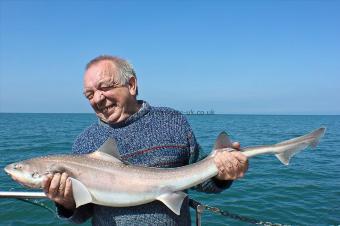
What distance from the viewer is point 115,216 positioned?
3.23 metres

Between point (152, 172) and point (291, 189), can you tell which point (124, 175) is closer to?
point (152, 172)

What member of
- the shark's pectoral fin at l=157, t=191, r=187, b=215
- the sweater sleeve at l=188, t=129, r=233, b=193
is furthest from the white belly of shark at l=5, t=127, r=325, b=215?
the sweater sleeve at l=188, t=129, r=233, b=193

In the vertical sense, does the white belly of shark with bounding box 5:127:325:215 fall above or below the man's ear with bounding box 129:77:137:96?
below

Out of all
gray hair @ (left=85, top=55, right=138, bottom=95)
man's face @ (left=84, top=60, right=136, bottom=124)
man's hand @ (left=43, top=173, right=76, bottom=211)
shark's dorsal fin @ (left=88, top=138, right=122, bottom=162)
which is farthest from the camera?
gray hair @ (left=85, top=55, right=138, bottom=95)

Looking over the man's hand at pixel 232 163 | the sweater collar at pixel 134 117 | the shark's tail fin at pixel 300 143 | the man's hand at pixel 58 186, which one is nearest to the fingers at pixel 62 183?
the man's hand at pixel 58 186

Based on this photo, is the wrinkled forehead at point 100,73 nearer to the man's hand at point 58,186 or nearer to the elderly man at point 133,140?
the elderly man at point 133,140

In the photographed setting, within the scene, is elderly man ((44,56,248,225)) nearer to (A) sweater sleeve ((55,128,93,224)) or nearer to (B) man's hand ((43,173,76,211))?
(A) sweater sleeve ((55,128,93,224))

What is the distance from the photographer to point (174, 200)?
3172mm

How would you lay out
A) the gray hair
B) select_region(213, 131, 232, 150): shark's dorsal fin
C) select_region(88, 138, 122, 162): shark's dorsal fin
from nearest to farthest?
1. select_region(88, 138, 122, 162): shark's dorsal fin
2. select_region(213, 131, 232, 150): shark's dorsal fin
3. the gray hair

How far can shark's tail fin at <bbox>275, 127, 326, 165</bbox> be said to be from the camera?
306cm

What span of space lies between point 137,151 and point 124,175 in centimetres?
25

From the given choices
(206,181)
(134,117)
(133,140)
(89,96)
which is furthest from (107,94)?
(206,181)

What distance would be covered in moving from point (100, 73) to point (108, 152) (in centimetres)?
75

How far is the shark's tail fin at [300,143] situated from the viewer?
3.06 m
